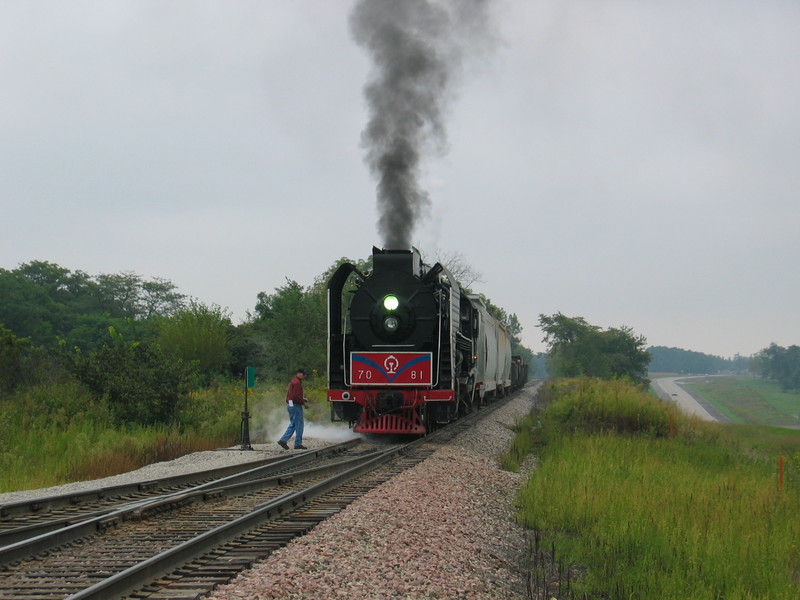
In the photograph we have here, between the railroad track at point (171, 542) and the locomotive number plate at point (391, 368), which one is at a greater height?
the locomotive number plate at point (391, 368)

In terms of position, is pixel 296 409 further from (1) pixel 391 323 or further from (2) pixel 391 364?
(1) pixel 391 323

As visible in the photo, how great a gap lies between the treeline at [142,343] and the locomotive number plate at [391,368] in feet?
22.2

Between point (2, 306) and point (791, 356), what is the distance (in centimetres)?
6722

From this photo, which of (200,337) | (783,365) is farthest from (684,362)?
(200,337)

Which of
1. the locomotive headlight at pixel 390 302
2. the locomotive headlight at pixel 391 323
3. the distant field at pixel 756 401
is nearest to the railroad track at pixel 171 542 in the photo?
the locomotive headlight at pixel 391 323

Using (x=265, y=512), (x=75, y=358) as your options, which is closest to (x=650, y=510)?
(x=265, y=512)

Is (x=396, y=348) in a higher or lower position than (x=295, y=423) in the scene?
higher

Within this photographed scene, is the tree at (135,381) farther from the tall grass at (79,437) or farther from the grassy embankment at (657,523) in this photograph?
the grassy embankment at (657,523)

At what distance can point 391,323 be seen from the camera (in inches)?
614

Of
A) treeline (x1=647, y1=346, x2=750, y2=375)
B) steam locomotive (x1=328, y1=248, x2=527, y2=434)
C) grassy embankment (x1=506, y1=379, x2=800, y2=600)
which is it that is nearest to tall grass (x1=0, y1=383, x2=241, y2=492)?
steam locomotive (x1=328, y1=248, x2=527, y2=434)

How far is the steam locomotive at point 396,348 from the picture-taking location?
1538 centimetres

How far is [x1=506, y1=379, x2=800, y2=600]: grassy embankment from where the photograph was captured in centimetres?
641

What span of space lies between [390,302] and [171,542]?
366 inches

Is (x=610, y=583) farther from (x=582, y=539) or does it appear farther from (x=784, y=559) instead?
(x=784, y=559)
